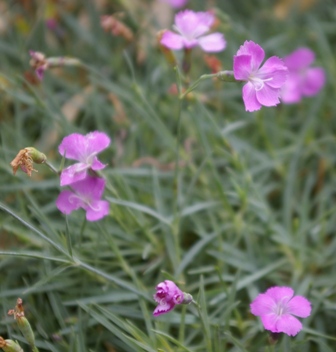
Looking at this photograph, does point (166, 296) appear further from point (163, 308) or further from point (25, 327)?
point (25, 327)

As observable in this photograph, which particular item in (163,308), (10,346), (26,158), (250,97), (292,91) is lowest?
(10,346)

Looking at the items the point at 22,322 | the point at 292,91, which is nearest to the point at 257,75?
the point at 22,322

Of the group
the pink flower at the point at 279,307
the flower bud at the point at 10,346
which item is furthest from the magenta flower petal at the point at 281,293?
the flower bud at the point at 10,346

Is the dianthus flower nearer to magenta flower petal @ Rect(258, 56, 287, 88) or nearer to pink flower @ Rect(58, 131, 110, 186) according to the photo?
pink flower @ Rect(58, 131, 110, 186)

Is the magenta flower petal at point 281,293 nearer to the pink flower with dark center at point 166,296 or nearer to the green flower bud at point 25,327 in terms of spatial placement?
the pink flower with dark center at point 166,296

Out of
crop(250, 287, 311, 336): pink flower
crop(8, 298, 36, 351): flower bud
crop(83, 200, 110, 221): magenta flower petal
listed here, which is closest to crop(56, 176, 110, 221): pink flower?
crop(83, 200, 110, 221): magenta flower petal

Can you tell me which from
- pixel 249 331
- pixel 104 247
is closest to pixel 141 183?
pixel 104 247
